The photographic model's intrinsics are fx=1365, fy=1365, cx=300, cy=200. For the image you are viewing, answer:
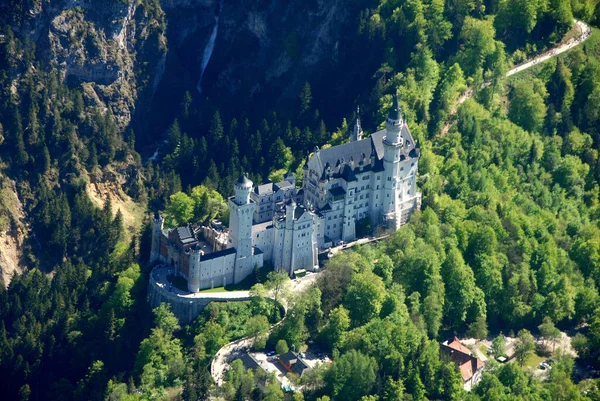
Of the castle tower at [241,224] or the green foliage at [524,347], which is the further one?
the castle tower at [241,224]

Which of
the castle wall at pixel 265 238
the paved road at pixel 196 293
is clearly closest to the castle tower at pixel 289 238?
the castle wall at pixel 265 238

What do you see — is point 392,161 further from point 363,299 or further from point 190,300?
point 190,300

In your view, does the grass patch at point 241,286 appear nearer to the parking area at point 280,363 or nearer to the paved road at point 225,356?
the paved road at point 225,356

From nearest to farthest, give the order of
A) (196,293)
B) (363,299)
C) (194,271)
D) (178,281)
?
(363,299) → (194,271) → (196,293) → (178,281)

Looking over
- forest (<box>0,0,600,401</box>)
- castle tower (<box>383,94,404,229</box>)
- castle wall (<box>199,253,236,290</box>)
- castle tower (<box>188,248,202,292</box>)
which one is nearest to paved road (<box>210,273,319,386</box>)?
forest (<box>0,0,600,401</box>)

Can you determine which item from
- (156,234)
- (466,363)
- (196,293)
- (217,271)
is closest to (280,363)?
(196,293)

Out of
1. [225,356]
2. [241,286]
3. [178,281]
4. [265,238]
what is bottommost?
[225,356]

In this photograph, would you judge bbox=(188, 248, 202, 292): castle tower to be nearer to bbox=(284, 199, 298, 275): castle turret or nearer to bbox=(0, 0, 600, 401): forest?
bbox=(0, 0, 600, 401): forest
